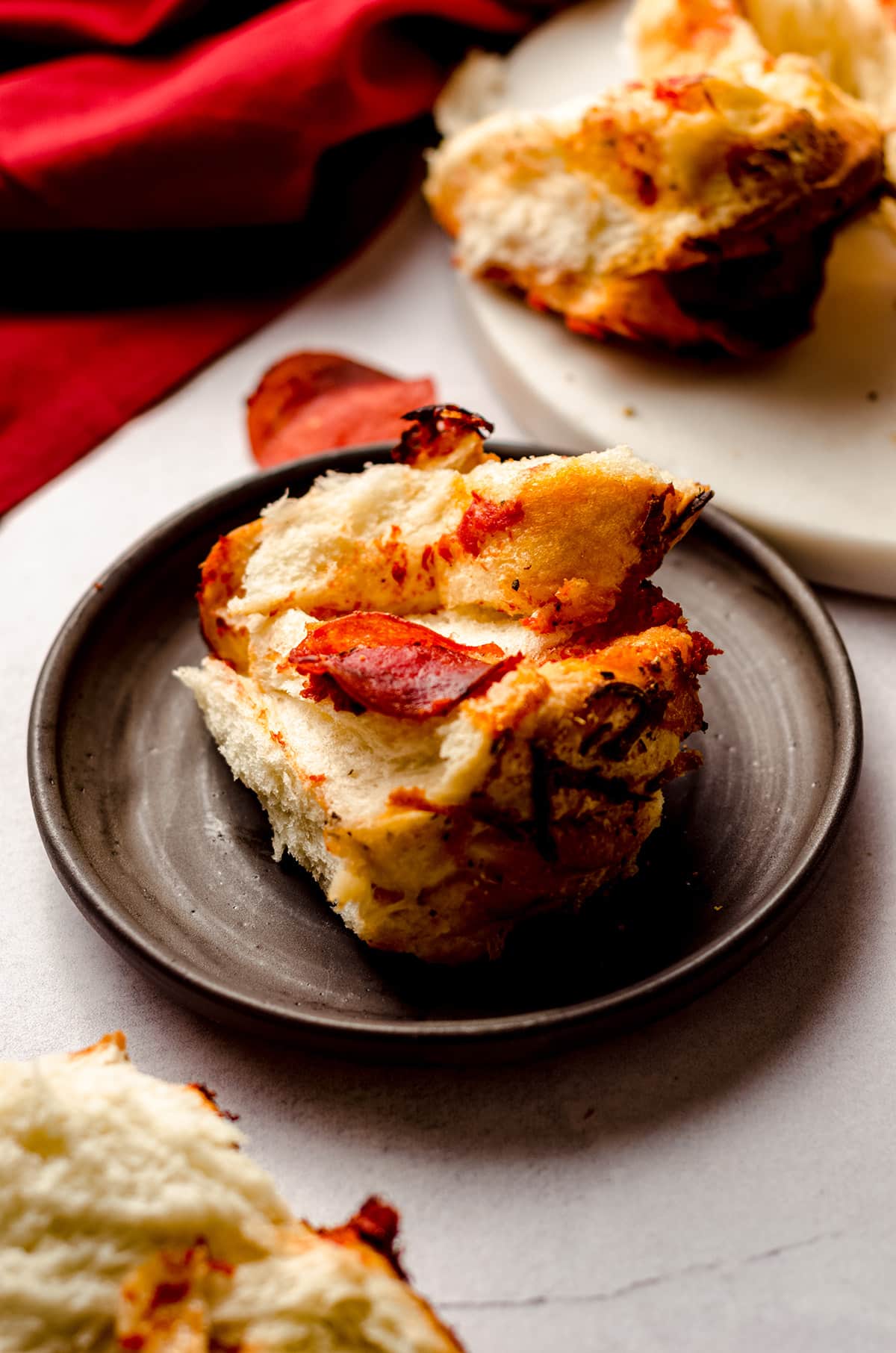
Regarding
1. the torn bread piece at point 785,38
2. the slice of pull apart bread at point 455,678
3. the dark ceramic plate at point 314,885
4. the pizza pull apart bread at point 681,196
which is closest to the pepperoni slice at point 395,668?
the slice of pull apart bread at point 455,678

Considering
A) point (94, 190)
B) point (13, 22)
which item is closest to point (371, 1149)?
point (94, 190)

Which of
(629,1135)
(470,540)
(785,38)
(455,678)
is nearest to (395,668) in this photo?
(455,678)

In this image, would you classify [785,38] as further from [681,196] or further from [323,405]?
[323,405]

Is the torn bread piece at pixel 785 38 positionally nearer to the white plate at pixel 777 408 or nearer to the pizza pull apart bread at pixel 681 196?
the pizza pull apart bread at pixel 681 196

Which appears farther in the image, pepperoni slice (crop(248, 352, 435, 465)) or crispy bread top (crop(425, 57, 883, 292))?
pepperoni slice (crop(248, 352, 435, 465))

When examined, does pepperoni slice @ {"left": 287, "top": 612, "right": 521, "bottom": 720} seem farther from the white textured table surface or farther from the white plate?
the white plate

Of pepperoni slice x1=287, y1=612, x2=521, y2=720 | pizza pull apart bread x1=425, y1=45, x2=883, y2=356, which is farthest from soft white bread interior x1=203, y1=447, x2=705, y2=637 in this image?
pizza pull apart bread x1=425, y1=45, x2=883, y2=356
